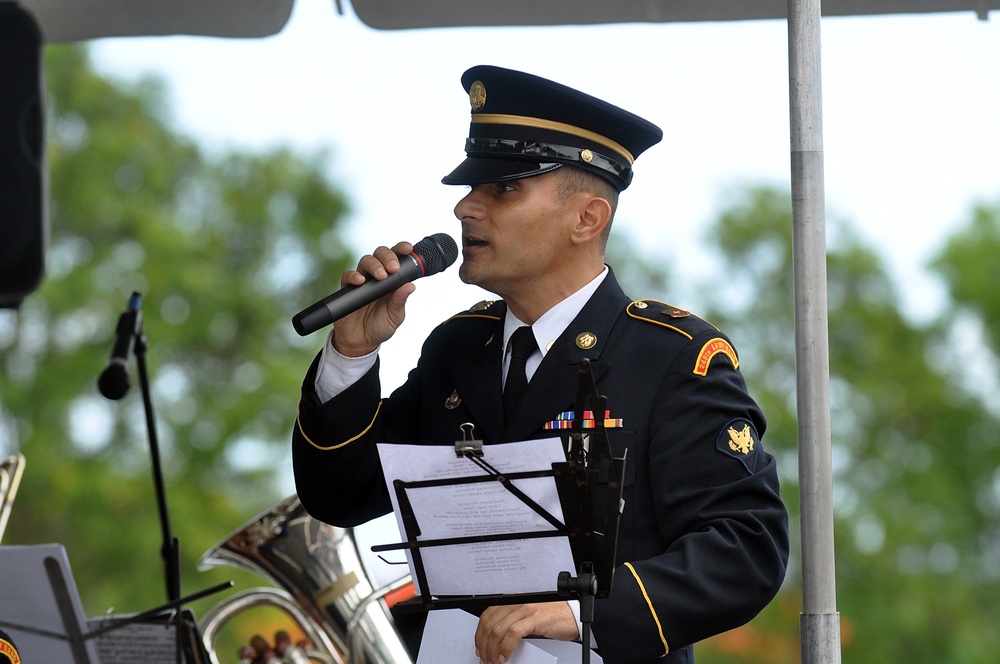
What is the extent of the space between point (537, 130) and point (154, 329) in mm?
13845

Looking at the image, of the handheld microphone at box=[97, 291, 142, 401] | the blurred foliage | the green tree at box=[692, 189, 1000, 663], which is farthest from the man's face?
the green tree at box=[692, 189, 1000, 663]

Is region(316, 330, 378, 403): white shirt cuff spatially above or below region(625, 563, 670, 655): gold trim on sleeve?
above

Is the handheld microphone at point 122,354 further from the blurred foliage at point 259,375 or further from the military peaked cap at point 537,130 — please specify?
the blurred foliage at point 259,375

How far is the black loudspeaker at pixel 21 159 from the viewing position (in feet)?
5.72

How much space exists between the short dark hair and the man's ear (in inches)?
0.7

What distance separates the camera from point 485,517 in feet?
6.83

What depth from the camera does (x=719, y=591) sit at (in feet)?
7.61

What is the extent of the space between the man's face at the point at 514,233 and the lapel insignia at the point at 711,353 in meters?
0.38

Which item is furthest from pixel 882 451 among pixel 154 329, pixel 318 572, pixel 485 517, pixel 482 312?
pixel 485 517

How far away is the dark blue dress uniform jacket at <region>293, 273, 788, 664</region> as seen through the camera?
2.31 meters

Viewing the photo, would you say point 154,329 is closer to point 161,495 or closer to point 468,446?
point 161,495

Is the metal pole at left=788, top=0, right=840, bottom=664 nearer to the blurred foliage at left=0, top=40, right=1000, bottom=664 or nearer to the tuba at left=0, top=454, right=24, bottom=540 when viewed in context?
the tuba at left=0, top=454, right=24, bottom=540

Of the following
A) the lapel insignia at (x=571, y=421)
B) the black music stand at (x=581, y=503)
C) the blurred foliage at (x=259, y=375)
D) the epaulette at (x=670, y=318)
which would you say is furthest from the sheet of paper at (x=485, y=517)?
the blurred foliage at (x=259, y=375)

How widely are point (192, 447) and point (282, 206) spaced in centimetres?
400
